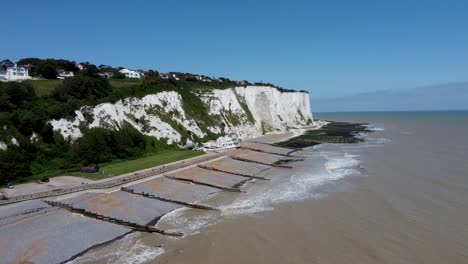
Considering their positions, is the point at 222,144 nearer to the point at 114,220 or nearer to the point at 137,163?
the point at 137,163

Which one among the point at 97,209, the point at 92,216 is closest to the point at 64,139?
the point at 97,209

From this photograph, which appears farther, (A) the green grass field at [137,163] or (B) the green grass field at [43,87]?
(B) the green grass field at [43,87]

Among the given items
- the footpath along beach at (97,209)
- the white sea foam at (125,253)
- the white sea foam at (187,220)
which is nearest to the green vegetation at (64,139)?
the footpath along beach at (97,209)

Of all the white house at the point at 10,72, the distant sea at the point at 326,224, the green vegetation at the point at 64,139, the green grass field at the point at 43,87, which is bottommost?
the distant sea at the point at 326,224

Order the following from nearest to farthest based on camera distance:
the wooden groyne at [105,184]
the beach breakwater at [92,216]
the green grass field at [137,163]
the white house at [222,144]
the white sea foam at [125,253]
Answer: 1. the white sea foam at [125,253]
2. the beach breakwater at [92,216]
3. the wooden groyne at [105,184]
4. the green grass field at [137,163]
5. the white house at [222,144]

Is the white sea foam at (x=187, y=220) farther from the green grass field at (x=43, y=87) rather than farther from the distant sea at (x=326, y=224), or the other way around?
the green grass field at (x=43, y=87)

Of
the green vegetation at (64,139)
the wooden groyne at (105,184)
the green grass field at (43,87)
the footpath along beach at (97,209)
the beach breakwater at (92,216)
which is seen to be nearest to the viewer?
the beach breakwater at (92,216)

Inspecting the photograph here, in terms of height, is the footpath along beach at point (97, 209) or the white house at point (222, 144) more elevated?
the white house at point (222, 144)

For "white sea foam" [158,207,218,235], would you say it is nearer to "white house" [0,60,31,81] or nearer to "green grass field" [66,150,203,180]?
"green grass field" [66,150,203,180]
